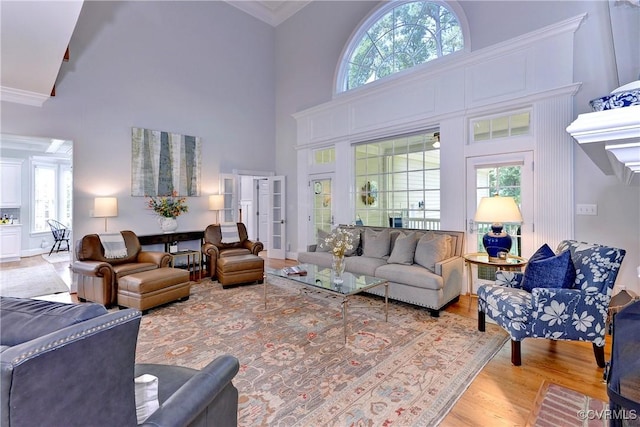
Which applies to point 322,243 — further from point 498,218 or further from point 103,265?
point 103,265

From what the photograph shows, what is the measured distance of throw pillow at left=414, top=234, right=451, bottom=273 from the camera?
3.66 m

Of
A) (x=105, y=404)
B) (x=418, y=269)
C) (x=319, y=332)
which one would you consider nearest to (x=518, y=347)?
(x=418, y=269)

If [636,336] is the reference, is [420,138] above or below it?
above

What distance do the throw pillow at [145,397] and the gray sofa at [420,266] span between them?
2.91 metres

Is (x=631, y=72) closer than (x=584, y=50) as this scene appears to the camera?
Yes

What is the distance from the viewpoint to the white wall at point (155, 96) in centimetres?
459

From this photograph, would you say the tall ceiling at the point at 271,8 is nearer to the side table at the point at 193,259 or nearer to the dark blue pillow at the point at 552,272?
the side table at the point at 193,259

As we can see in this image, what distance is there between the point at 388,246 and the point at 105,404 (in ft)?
12.7

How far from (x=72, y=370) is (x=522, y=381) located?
2.66 m

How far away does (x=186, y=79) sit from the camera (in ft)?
19.0

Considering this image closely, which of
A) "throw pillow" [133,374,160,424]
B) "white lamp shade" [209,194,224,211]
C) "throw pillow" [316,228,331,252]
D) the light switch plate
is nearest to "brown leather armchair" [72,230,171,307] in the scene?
"white lamp shade" [209,194,224,211]

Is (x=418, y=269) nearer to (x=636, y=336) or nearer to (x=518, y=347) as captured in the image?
(x=518, y=347)

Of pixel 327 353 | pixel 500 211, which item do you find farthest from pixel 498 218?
pixel 327 353

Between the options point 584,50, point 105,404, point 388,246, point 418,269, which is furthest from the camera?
point 388,246
